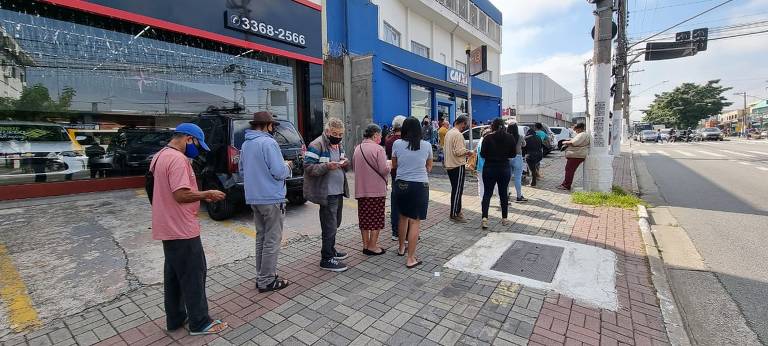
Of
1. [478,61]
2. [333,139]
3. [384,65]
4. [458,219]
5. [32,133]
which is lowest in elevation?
[458,219]

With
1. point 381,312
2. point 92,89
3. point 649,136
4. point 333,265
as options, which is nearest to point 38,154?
point 92,89

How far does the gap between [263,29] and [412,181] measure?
7.66 m

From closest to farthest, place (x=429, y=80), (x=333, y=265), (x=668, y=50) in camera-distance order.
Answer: (x=333, y=265) < (x=429, y=80) < (x=668, y=50)

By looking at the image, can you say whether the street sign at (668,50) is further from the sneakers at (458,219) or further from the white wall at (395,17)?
the sneakers at (458,219)

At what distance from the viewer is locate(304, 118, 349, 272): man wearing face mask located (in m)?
3.82

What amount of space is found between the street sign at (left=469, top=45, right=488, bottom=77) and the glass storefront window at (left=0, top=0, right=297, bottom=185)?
503 cm

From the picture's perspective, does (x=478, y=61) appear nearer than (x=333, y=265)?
No

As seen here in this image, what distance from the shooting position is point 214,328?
2.83 m

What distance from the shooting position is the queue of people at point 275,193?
102 inches

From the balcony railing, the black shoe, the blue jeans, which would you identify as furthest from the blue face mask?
the balcony railing

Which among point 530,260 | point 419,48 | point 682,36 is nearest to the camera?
point 530,260

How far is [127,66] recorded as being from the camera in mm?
7781

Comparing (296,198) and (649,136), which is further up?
(649,136)

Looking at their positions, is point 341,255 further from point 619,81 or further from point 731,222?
point 619,81
